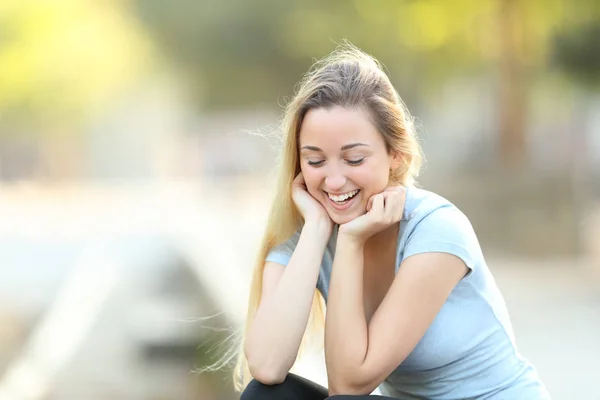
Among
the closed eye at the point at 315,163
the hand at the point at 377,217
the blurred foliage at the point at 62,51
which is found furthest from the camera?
the blurred foliage at the point at 62,51

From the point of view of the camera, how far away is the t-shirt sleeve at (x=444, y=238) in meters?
2.60

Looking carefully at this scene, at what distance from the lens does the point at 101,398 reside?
6.16 metres

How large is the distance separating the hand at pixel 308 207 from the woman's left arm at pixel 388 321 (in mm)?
282

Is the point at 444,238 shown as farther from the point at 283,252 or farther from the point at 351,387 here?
the point at 283,252

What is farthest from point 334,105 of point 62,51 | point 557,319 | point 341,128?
point 62,51

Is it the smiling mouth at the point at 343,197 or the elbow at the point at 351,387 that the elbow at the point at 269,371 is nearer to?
the elbow at the point at 351,387

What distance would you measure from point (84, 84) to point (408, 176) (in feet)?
97.9

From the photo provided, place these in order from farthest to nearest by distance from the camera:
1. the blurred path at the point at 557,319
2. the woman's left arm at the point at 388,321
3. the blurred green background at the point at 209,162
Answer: the blurred green background at the point at 209,162, the blurred path at the point at 557,319, the woman's left arm at the point at 388,321

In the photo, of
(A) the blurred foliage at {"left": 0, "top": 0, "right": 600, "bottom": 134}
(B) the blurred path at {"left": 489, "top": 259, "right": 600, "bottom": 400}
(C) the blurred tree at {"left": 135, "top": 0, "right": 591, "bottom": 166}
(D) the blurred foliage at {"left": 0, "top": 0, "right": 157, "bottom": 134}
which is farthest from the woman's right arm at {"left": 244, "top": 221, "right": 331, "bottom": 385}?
(D) the blurred foliage at {"left": 0, "top": 0, "right": 157, "bottom": 134}

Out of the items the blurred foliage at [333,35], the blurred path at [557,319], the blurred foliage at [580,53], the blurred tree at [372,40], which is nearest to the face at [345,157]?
the blurred path at [557,319]

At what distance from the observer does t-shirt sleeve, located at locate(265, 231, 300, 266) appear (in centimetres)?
296

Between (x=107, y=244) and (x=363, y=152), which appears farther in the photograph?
(x=107, y=244)

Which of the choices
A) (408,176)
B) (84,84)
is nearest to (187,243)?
(408,176)

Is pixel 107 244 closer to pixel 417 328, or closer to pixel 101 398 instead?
pixel 101 398
